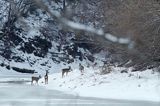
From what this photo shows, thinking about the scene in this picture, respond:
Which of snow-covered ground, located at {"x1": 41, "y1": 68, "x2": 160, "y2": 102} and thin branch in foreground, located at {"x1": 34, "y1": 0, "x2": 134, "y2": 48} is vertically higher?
snow-covered ground, located at {"x1": 41, "y1": 68, "x2": 160, "y2": 102}

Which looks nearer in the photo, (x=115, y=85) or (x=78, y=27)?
(x=78, y=27)

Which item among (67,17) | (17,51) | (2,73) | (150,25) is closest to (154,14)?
(150,25)

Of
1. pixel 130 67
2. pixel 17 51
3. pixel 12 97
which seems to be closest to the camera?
pixel 12 97

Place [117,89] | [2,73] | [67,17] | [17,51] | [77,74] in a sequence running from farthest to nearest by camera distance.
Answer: [17,51]
[2,73]
[77,74]
[117,89]
[67,17]

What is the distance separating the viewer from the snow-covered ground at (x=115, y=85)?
68.7ft

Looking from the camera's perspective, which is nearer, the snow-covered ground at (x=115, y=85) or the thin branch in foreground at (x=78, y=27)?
the thin branch in foreground at (x=78, y=27)

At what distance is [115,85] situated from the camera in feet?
75.8

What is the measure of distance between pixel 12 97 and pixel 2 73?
21872 mm

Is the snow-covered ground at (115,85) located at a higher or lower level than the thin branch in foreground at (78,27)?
higher

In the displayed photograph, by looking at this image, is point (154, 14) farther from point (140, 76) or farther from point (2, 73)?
point (2, 73)

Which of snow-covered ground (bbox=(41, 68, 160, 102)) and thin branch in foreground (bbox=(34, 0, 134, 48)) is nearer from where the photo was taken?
thin branch in foreground (bbox=(34, 0, 134, 48))

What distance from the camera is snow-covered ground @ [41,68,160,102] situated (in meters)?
21.0

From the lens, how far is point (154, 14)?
2031 centimetres

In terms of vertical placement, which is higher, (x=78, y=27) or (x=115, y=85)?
(x=115, y=85)
